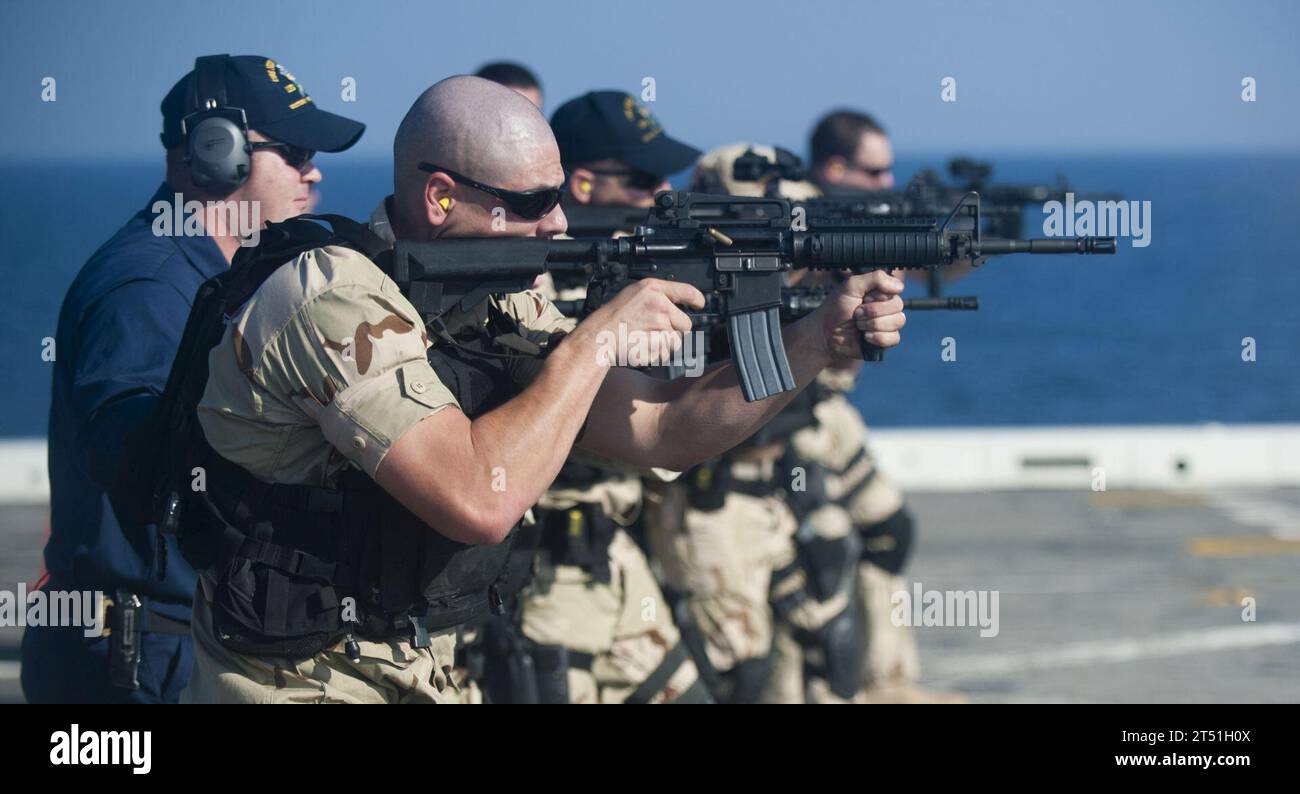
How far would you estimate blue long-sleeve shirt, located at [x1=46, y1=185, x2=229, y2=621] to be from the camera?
468 cm

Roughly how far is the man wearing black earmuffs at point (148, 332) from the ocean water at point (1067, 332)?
27351 mm

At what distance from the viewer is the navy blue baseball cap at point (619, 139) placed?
723cm

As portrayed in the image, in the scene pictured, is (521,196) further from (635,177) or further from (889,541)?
(889,541)

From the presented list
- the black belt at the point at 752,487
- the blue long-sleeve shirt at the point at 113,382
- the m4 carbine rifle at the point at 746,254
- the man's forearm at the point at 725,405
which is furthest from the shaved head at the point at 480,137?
the black belt at the point at 752,487

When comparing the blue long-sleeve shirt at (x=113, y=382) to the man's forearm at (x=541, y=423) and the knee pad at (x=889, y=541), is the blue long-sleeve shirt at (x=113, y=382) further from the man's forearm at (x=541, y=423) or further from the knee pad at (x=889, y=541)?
the knee pad at (x=889, y=541)

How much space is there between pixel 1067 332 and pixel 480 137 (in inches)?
2629

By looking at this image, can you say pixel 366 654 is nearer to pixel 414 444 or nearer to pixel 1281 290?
pixel 414 444

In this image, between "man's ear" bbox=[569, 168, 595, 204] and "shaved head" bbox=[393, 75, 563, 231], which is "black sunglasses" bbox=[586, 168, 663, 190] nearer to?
"man's ear" bbox=[569, 168, 595, 204]

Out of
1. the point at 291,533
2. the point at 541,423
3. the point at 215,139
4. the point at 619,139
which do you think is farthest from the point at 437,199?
the point at 619,139

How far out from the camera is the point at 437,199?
4.37 meters

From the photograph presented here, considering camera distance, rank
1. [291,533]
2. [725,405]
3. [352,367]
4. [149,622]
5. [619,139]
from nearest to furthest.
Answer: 1. [352,367]
2. [291,533]
3. [725,405]
4. [149,622]
5. [619,139]

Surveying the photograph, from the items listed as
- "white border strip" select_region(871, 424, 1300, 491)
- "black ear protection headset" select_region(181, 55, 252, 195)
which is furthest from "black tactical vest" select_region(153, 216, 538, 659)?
"white border strip" select_region(871, 424, 1300, 491)

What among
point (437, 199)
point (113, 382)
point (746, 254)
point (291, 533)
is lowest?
point (291, 533)
